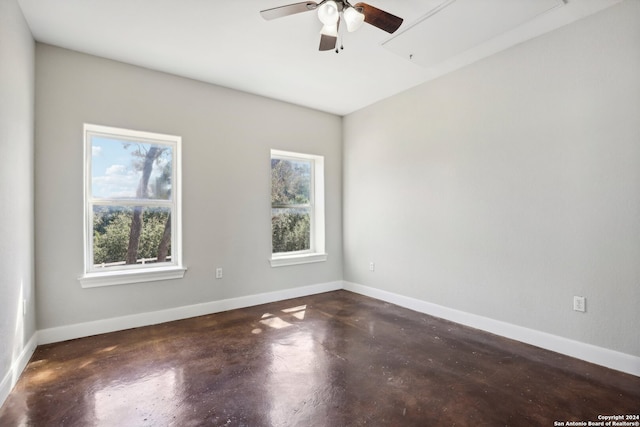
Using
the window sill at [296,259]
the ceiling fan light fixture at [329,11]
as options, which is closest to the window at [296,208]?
the window sill at [296,259]

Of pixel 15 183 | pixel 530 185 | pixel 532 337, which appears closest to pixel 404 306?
pixel 532 337

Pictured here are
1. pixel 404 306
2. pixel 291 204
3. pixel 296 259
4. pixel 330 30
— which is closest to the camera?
pixel 330 30

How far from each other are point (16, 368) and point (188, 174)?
83.3 inches

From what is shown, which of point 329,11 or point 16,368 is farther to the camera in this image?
point 16,368

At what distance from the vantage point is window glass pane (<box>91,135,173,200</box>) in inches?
124

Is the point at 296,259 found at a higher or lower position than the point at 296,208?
lower

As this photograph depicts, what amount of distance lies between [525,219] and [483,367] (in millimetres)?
1345

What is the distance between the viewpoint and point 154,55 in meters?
3.00

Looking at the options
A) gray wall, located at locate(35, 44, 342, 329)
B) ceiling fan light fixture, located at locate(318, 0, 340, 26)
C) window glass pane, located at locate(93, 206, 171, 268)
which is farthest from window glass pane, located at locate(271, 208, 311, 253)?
ceiling fan light fixture, located at locate(318, 0, 340, 26)

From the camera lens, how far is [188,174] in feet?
11.5

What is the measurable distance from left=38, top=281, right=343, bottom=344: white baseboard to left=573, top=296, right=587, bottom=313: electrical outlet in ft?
9.60

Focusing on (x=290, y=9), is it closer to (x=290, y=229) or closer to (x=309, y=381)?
(x=309, y=381)

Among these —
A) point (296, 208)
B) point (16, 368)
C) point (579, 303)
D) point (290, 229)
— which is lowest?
point (16, 368)

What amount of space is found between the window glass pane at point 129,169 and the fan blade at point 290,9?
7.00 feet
